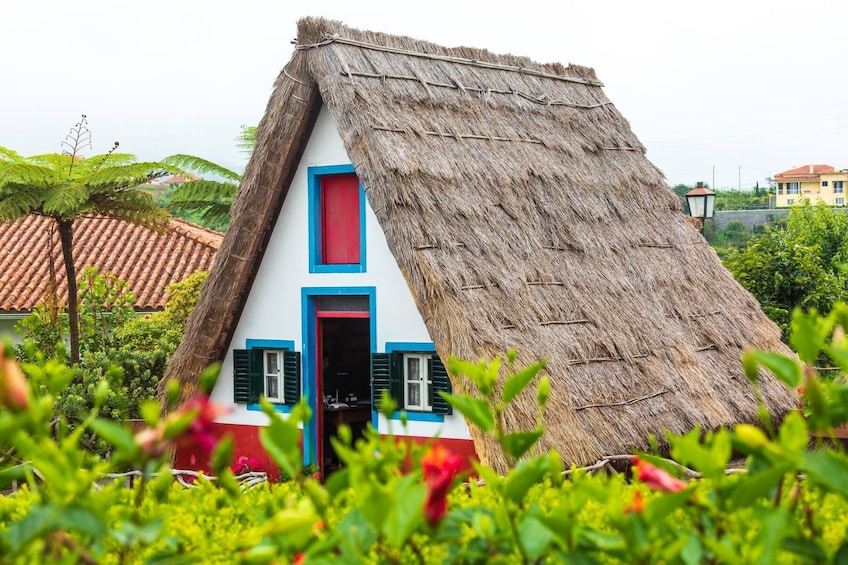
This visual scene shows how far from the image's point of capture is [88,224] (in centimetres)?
2703

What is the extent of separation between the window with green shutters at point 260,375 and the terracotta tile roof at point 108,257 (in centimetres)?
1081

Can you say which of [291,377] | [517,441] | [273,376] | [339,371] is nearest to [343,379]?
[339,371]

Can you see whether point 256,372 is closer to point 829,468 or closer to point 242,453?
point 242,453

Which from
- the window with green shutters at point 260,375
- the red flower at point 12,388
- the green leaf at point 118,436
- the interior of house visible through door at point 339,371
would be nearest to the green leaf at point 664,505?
the green leaf at point 118,436

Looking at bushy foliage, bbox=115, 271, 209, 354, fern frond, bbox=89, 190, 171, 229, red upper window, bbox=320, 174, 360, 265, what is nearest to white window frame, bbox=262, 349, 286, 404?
red upper window, bbox=320, 174, 360, 265

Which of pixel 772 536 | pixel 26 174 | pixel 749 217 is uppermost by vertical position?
pixel 749 217

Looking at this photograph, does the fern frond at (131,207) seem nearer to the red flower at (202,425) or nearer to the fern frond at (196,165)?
the fern frond at (196,165)

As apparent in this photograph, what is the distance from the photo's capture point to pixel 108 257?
24.8 m

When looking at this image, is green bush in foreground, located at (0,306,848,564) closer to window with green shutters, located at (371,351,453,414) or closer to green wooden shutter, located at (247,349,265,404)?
window with green shutters, located at (371,351,453,414)

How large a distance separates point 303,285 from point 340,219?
30.9 inches

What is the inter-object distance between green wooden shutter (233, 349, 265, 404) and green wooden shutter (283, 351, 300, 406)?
13.0 inches

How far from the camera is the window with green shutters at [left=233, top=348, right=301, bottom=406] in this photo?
468 inches

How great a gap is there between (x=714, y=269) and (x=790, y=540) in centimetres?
1280

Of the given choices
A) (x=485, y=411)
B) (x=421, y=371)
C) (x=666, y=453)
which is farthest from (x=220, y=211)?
(x=485, y=411)
